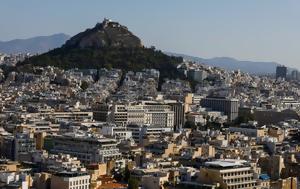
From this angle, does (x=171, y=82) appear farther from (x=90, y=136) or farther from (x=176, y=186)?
(x=176, y=186)

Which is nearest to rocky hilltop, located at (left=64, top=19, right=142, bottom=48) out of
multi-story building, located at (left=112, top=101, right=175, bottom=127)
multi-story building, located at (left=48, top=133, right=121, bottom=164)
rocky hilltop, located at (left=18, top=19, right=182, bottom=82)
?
rocky hilltop, located at (left=18, top=19, right=182, bottom=82)

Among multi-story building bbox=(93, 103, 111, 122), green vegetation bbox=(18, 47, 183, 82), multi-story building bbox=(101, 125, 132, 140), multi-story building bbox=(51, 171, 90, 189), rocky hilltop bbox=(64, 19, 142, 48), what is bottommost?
multi-story building bbox=(51, 171, 90, 189)

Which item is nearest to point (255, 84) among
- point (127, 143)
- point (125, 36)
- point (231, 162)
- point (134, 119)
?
point (125, 36)

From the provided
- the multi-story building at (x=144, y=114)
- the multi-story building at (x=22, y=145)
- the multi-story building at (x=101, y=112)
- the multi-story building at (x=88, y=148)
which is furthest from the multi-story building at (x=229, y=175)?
the multi-story building at (x=101, y=112)

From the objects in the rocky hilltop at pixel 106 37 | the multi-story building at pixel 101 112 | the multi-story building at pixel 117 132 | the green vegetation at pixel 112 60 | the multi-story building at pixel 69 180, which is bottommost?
the multi-story building at pixel 69 180

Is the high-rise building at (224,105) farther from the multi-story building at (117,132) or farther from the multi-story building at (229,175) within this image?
the multi-story building at (229,175)

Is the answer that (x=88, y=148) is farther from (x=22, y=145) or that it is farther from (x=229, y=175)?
(x=229, y=175)

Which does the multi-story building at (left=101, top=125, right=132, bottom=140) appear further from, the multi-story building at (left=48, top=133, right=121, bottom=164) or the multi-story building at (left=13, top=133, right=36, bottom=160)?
the multi-story building at (left=13, top=133, right=36, bottom=160)

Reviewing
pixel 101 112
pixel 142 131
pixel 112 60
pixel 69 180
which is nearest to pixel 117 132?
pixel 142 131
